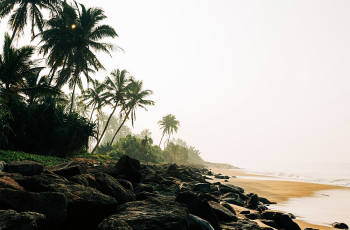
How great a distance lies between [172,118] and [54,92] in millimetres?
38782

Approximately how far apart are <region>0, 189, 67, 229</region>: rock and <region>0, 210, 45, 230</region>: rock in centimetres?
32

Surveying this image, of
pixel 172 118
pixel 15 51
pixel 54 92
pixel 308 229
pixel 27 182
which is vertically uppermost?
pixel 172 118

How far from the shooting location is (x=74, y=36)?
1816 cm

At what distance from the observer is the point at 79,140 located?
46.9 feet

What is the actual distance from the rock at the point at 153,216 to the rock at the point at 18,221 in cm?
71

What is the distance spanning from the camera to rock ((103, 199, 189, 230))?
2.41 meters

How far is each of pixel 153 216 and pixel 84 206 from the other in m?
0.89

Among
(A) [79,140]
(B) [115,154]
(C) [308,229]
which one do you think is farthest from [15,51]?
(B) [115,154]

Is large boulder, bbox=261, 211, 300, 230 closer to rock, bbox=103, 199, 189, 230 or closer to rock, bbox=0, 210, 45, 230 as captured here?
rock, bbox=103, 199, 189, 230

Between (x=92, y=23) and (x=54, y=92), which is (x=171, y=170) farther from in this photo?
(x=92, y=23)

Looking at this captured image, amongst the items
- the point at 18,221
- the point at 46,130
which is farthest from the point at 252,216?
the point at 46,130

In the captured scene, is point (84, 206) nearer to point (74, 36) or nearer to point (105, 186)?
point (105, 186)

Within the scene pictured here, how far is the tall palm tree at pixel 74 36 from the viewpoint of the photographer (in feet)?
58.9

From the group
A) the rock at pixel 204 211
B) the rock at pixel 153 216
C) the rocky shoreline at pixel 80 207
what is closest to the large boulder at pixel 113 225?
the rocky shoreline at pixel 80 207
